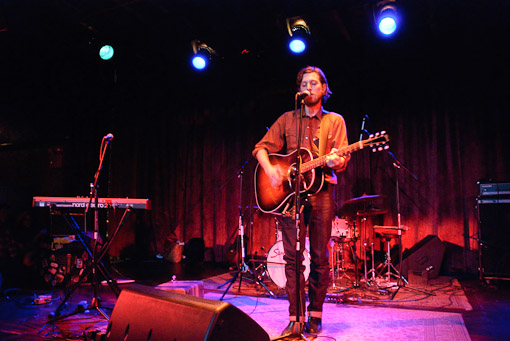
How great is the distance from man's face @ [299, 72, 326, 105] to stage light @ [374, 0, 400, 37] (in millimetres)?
2970

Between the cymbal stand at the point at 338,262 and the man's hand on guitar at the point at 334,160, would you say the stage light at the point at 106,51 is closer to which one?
the cymbal stand at the point at 338,262

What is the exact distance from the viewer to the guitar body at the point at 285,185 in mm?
2842

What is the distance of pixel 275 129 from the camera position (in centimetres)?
324

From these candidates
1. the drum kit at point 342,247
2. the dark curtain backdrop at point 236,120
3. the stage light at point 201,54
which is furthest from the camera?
the stage light at point 201,54

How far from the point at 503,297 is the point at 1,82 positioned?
8499 mm

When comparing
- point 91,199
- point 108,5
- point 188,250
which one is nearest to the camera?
point 91,199

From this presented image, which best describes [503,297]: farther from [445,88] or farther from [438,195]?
[445,88]

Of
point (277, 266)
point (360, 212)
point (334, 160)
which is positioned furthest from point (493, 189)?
point (334, 160)

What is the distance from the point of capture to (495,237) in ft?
17.1

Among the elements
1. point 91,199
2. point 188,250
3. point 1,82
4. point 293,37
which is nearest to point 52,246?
point 91,199

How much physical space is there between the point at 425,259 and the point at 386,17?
3487mm

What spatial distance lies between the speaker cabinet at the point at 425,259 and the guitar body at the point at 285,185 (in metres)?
3.28

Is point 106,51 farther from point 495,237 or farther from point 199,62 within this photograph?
point 495,237

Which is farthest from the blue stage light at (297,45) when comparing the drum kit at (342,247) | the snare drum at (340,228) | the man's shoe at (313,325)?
the man's shoe at (313,325)
